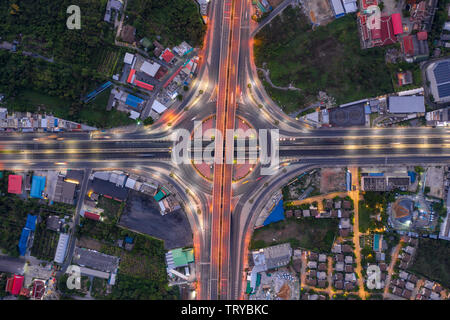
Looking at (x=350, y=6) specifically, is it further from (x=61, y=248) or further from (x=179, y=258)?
(x=61, y=248)

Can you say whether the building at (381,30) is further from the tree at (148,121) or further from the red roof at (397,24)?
the tree at (148,121)

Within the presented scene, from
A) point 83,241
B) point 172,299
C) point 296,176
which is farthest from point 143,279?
point 296,176

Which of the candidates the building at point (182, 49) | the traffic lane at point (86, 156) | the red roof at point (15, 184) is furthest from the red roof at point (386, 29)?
the red roof at point (15, 184)

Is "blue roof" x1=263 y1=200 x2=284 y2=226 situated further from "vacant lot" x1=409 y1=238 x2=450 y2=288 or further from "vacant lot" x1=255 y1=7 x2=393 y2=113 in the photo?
"vacant lot" x1=409 y1=238 x2=450 y2=288

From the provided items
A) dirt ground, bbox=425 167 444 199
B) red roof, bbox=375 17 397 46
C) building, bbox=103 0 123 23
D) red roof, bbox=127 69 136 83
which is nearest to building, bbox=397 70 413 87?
red roof, bbox=375 17 397 46

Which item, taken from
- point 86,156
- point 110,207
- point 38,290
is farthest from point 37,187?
point 38,290
